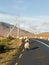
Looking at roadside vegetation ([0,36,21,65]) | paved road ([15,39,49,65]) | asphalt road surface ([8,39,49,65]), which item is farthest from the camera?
roadside vegetation ([0,36,21,65])

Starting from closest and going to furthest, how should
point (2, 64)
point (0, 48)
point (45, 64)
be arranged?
point (45, 64)
point (2, 64)
point (0, 48)

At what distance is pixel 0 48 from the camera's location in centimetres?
3500

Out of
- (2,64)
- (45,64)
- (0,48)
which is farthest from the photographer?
(0,48)

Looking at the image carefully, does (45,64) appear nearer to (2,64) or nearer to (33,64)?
(33,64)

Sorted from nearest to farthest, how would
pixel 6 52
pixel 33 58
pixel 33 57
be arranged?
1. pixel 33 58
2. pixel 33 57
3. pixel 6 52

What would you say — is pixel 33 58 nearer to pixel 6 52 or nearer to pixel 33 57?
pixel 33 57

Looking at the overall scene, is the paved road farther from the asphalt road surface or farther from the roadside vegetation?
the roadside vegetation

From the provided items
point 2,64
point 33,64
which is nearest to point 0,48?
point 2,64

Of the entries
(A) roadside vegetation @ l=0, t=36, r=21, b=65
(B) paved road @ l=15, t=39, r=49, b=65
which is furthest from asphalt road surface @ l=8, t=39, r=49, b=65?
(A) roadside vegetation @ l=0, t=36, r=21, b=65

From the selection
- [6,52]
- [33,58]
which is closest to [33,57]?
[33,58]

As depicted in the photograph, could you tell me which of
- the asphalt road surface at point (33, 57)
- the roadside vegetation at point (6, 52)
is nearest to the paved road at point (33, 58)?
the asphalt road surface at point (33, 57)

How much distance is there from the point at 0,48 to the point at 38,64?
18.0 metres

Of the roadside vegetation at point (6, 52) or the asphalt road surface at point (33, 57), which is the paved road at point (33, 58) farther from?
the roadside vegetation at point (6, 52)

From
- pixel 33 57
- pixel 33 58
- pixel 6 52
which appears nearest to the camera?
pixel 33 58
